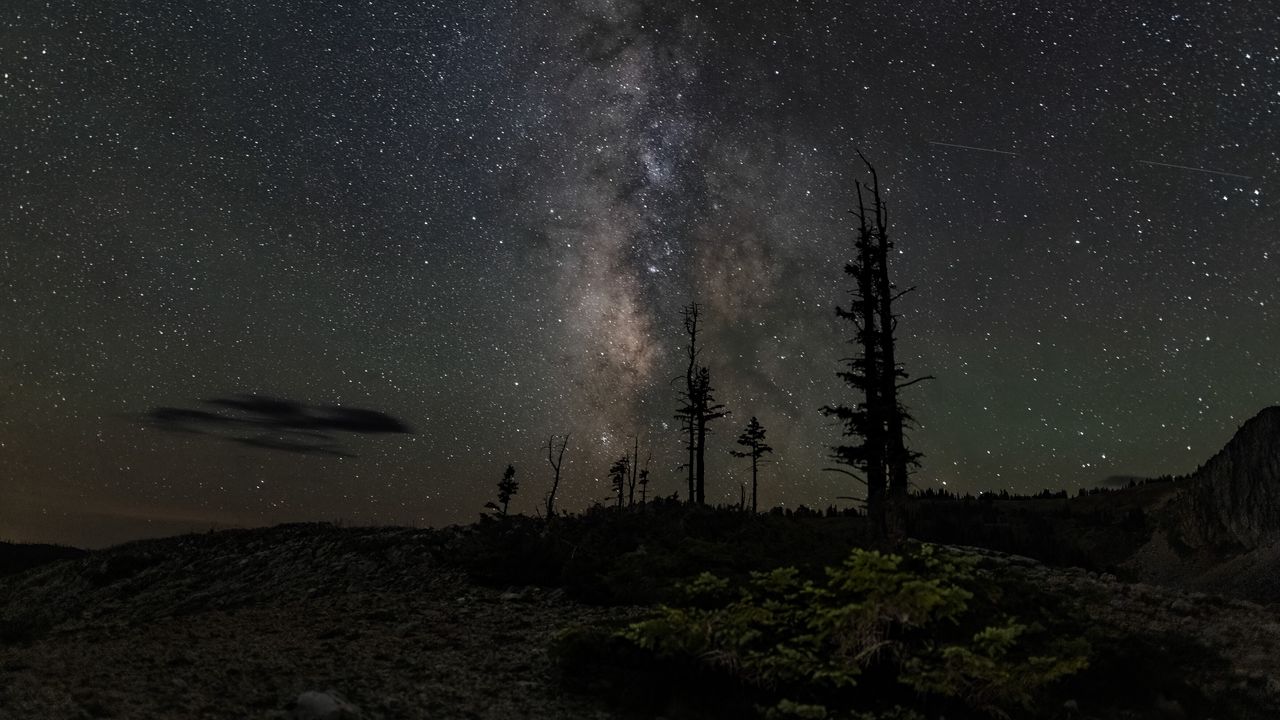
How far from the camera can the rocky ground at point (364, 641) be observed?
611 centimetres

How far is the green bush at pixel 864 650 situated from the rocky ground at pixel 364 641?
126 centimetres

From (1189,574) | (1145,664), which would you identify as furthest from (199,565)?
(1189,574)

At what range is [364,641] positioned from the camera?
8.41 meters

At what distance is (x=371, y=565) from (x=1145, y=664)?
1199cm

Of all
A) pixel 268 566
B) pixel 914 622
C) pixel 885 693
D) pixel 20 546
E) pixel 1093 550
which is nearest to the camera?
pixel 914 622

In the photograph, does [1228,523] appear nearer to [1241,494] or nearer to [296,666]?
[1241,494]

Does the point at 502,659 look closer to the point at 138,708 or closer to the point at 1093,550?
the point at 138,708

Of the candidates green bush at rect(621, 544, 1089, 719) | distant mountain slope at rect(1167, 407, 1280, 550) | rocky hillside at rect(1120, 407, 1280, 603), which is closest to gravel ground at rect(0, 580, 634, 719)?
green bush at rect(621, 544, 1089, 719)

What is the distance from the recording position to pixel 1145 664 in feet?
27.4

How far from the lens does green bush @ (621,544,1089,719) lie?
632 centimetres

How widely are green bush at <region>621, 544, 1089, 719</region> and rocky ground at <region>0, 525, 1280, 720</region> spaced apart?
126 centimetres

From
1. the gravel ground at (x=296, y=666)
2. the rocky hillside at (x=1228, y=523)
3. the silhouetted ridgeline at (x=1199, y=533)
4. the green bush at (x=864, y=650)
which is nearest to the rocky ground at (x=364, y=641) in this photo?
the gravel ground at (x=296, y=666)

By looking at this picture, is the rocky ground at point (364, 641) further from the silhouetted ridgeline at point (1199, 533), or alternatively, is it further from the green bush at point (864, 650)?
→ the silhouetted ridgeline at point (1199, 533)

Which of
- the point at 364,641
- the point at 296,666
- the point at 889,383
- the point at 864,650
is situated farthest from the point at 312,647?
the point at 889,383
